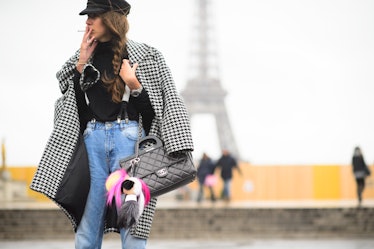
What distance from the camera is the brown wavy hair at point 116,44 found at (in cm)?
349

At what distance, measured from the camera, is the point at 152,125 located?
3.62 meters

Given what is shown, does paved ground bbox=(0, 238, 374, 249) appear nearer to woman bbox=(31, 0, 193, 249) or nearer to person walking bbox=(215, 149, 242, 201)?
woman bbox=(31, 0, 193, 249)

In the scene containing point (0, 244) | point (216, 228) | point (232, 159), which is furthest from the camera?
point (232, 159)

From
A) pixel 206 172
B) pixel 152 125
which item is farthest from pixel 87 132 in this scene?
pixel 206 172

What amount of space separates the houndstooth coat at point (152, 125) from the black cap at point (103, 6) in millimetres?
182

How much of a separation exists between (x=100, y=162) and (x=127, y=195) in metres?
0.25

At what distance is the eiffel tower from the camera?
4506 cm

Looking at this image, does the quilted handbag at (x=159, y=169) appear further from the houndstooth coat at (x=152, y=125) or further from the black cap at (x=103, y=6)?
the black cap at (x=103, y=6)

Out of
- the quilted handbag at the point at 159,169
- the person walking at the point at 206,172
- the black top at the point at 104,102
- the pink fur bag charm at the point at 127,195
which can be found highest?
the black top at the point at 104,102

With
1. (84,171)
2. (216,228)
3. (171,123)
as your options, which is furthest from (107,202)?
(216,228)

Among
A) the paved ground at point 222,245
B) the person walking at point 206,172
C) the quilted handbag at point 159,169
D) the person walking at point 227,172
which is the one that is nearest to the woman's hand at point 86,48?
the quilted handbag at point 159,169

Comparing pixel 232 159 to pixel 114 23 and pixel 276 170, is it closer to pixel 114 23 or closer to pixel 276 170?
pixel 276 170

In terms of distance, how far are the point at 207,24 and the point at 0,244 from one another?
41.5 meters

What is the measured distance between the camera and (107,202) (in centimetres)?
339
